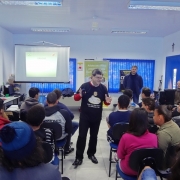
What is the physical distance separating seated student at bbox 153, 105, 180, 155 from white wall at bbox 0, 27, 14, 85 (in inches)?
206

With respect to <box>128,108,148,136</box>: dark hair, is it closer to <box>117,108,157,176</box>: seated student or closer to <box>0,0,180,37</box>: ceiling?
<box>117,108,157,176</box>: seated student

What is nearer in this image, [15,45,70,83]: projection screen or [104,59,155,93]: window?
[15,45,70,83]: projection screen

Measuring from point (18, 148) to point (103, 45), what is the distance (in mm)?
6467

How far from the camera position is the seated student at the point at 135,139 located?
1.81 m

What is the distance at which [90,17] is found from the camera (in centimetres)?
463

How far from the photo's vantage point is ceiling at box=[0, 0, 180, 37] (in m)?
3.89

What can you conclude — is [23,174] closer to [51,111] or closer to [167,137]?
[167,137]

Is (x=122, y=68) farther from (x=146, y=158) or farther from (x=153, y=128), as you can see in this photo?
(x=146, y=158)

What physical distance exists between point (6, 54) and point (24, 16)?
210 centimetres

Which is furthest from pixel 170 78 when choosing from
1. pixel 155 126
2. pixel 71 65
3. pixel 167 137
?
pixel 167 137

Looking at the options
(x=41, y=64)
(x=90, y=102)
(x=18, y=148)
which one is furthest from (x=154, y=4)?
(x=41, y=64)

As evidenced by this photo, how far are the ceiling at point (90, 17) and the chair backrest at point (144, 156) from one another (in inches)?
112

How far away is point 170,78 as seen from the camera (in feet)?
21.5

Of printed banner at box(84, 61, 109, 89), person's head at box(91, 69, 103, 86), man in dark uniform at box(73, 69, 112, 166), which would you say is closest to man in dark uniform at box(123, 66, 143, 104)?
printed banner at box(84, 61, 109, 89)
